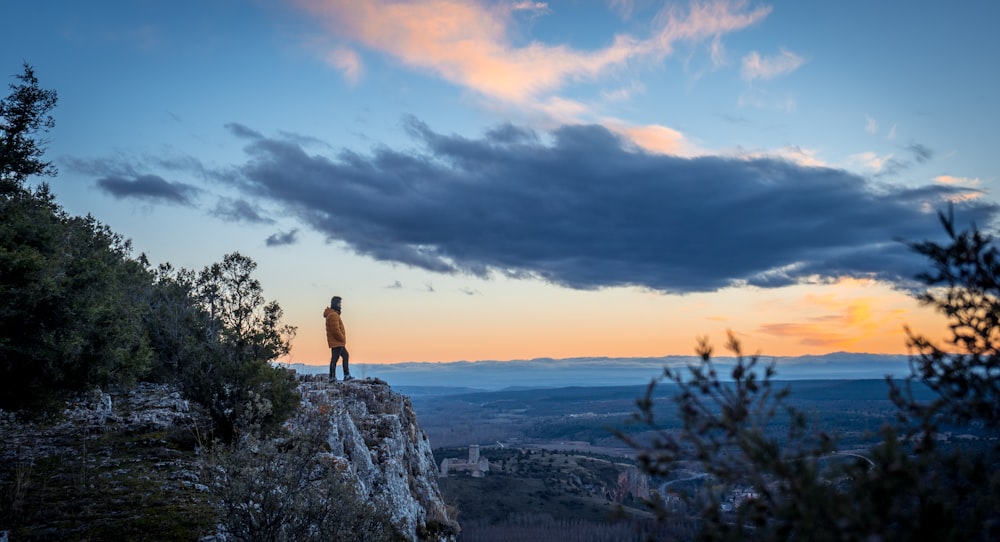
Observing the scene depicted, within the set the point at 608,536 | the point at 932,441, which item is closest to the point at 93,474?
the point at 932,441

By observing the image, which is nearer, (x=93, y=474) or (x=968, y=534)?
(x=968, y=534)

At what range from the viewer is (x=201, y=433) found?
15430 millimetres

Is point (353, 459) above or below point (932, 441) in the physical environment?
below

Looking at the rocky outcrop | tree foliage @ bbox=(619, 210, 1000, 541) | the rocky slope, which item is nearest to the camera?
tree foliage @ bbox=(619, 210, 1000, 541)

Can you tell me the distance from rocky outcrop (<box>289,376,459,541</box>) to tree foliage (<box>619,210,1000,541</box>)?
32.0 feet

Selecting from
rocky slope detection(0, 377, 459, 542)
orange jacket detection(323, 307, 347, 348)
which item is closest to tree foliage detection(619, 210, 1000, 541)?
rocky slope detection(0, 377, 459, 542)

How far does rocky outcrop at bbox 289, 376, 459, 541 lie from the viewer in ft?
54.2

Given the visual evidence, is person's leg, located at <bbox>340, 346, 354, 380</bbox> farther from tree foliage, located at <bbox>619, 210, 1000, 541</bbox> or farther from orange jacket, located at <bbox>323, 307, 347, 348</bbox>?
tree foliage, located at <bbox>619, 210, 1000, 541</bbox>

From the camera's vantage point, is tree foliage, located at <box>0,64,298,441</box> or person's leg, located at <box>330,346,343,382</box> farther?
person's leg, located at <box>330,346,343,382</box>

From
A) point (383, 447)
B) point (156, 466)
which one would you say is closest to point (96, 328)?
point (156, 466)

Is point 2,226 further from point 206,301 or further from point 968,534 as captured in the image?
point 968,534

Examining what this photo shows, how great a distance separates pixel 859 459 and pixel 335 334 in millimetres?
22259

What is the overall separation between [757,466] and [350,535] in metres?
8.88

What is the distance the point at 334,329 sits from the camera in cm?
2408
